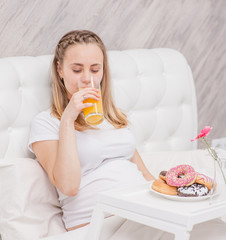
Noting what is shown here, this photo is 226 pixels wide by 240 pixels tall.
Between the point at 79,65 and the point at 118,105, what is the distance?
447 millimetres

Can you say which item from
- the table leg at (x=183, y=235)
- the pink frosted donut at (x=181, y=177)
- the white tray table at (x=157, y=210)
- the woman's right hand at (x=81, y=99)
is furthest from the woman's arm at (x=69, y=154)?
the table leg at (x=183, y=235)

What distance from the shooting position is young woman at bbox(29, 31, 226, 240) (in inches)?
63.0

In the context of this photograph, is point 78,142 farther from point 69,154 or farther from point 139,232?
point 139,232

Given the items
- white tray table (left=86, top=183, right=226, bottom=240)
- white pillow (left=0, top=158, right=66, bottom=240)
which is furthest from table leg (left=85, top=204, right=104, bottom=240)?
white pillow (left=0, top=158, right=66, bottom=240)

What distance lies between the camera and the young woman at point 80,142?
1.60 metres

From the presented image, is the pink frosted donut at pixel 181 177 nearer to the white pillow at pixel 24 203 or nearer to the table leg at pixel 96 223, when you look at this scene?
the table leg at pixel 96 223

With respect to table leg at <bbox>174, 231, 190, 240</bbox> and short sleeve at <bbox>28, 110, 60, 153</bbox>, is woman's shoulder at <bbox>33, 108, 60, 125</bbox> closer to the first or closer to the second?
short sleeve at <bbox>28, 110, 60, 153</bbox>

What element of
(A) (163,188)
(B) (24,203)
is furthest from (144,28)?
(A) (163,188)

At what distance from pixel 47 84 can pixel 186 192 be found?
0.88 metres

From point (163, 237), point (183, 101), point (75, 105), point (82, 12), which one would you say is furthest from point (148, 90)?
point (163, 237)

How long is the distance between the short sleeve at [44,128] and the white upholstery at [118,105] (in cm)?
9

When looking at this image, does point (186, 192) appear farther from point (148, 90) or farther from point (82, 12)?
point (82, 12)

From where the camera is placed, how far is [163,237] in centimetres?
141

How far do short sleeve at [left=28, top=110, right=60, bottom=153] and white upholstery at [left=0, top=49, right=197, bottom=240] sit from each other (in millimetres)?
85
